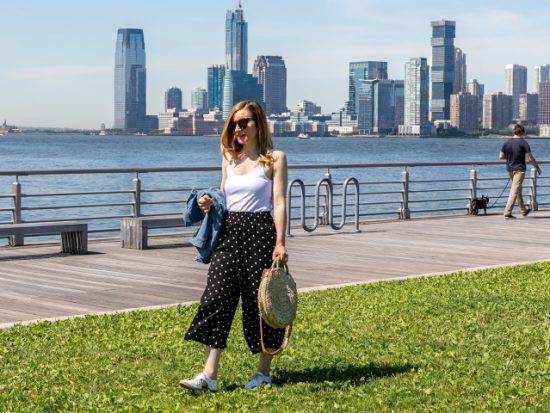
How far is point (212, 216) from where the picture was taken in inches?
281

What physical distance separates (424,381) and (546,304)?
372 centimetres

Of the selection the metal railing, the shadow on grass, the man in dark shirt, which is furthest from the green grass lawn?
the man in dark shirt

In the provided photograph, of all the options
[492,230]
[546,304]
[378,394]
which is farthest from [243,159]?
[492,230]

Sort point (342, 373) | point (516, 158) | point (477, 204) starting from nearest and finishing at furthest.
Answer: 1. point (342, 373)
2. point (516, 158)
3. point (477, 204)

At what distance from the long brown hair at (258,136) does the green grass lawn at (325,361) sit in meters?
1.44

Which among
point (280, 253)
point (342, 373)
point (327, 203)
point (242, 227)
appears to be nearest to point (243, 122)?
point (242, 227)

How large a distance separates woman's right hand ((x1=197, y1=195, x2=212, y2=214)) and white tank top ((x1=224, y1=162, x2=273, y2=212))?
0.14m

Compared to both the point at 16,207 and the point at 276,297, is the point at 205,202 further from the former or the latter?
the point at 16,207

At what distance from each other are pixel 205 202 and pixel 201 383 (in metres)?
1.09

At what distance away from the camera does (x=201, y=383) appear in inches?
276

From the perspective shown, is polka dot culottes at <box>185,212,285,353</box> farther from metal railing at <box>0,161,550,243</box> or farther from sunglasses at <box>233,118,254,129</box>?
metal railing at <box>0,161,550,243</box>

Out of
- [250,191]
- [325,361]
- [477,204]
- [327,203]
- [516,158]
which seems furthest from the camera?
[477,204]

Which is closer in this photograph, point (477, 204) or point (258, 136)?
point (258, 136)

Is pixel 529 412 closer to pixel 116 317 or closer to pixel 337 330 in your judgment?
pixel 337 330
